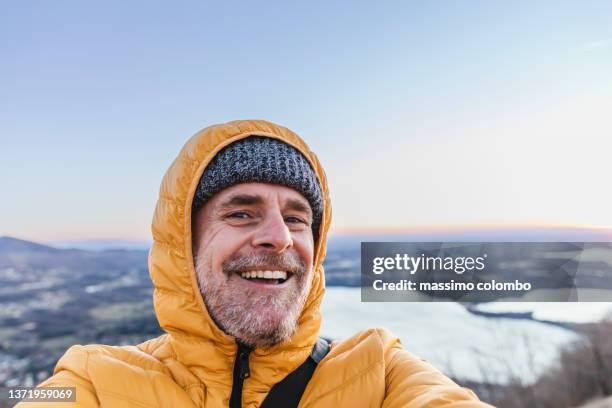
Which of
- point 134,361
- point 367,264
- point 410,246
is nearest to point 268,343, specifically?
point 134,361

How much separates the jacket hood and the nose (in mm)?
315

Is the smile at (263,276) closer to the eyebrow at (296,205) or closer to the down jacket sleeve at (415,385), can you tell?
the eyebrow at (296,205)

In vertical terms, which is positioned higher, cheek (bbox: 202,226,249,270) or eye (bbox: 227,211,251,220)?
eye (bbox: 227,211,251,220)

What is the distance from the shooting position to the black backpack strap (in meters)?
1.73

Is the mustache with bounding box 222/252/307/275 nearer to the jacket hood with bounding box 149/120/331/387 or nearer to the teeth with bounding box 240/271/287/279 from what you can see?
the teeth with bounding box 240/271/287/279

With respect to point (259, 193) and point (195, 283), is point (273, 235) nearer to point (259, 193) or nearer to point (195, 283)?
point (259, 193)

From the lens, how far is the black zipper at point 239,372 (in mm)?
1723

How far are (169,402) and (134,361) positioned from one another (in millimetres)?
230

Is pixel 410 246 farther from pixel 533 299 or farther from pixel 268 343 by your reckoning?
pixel 268 343

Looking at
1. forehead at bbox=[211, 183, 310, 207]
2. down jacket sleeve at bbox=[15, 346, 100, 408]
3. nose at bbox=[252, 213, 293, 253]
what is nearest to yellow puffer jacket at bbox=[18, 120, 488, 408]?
down jacket sleeve at bbox=[15, 346, 100, 408]

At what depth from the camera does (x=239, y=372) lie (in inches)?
69.4

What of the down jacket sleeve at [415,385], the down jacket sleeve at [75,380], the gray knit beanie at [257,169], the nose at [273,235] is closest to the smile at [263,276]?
the nose at [273,235]

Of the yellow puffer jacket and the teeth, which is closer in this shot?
the yellow puffer jacket

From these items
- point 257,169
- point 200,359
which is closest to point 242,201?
point 257,169
